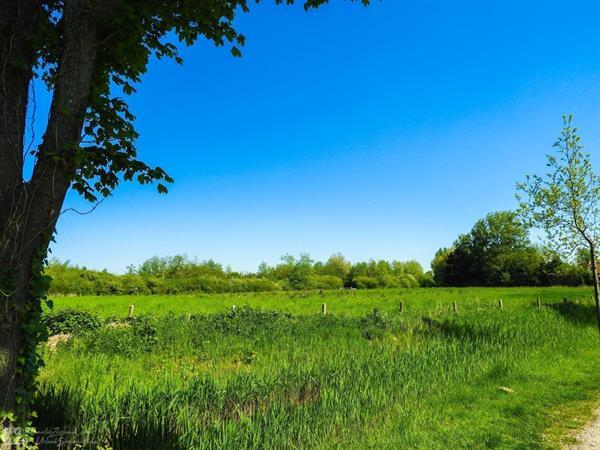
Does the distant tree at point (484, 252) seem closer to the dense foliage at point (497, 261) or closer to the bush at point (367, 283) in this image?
the dense foliage at point (497, 261)

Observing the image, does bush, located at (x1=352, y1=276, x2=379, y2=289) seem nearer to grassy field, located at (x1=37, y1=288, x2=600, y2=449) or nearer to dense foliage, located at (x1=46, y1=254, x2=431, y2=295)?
dense foliage, located at (x1=46, y1=254, x2=431, y2=295)

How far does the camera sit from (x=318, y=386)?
7.54 m

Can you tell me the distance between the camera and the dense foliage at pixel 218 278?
184ft

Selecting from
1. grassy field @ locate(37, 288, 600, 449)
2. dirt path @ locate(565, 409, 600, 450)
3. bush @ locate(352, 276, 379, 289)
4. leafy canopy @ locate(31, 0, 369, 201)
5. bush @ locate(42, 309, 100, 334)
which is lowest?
dirt path @ locate(565, 409, 600, 450)

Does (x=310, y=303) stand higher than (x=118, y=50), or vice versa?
(x=118, y=50)

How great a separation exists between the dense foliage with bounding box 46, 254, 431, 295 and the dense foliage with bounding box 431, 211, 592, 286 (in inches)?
341

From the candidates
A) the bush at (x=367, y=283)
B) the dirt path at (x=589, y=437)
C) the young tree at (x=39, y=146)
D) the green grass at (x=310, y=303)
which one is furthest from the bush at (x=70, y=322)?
the bush at (x=367, y=283)

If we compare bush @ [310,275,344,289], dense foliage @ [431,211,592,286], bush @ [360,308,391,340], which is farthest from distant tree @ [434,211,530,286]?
bush @ [360,308,391,340]

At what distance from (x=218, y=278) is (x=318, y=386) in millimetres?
59177

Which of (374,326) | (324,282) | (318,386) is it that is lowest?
(318,386)

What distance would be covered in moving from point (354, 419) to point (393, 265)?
132482 mm

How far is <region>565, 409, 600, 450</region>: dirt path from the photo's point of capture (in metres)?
5.43

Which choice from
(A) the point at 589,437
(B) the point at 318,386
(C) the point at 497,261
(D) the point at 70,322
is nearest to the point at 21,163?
(B) the point at 318,386

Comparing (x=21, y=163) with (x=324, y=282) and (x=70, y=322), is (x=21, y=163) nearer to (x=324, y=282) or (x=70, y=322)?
(x=70, y=322)
